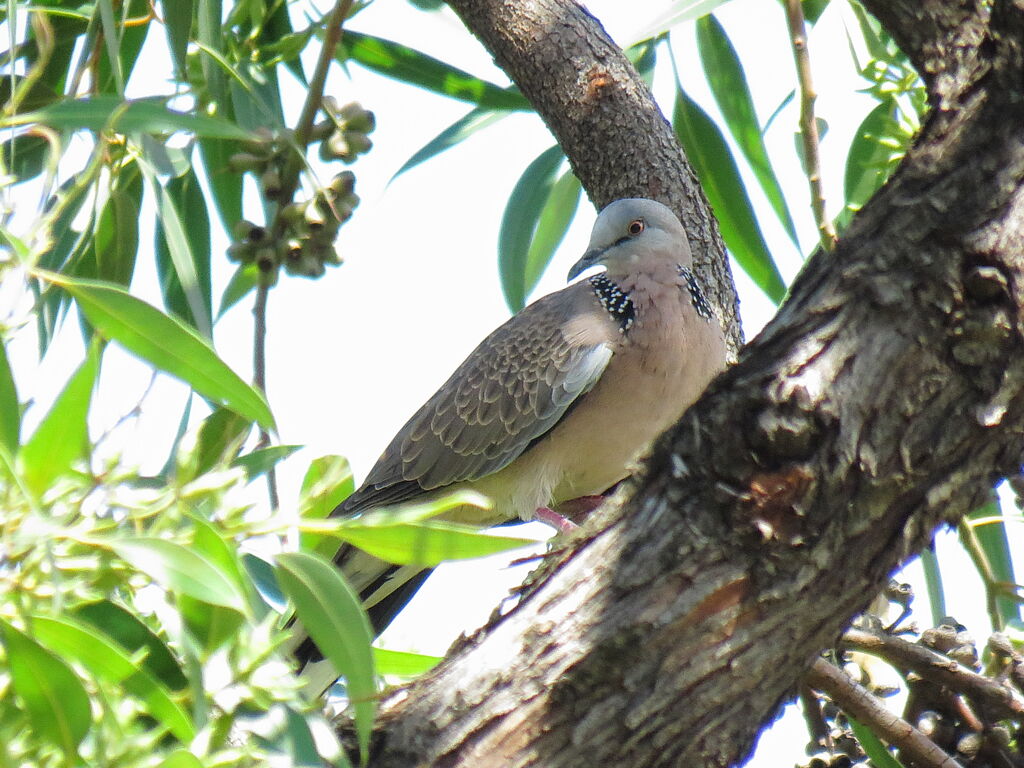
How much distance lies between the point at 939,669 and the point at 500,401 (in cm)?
149

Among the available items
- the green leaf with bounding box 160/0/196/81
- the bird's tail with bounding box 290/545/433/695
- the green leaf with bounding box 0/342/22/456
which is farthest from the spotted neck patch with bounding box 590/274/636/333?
the green leaf with bounding box 0/342/22/456

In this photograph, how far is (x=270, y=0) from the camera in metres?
2.97

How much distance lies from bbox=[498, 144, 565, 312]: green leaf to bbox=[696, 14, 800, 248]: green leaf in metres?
0.46

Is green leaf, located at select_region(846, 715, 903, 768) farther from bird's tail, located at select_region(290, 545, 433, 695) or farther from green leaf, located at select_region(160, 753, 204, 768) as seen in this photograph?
green leaf, located at select_region(160, 753, 204, 768)

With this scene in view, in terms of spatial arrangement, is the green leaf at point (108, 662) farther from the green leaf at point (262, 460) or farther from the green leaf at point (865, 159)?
the green leaf at point (865, 159)

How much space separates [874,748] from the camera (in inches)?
86.2

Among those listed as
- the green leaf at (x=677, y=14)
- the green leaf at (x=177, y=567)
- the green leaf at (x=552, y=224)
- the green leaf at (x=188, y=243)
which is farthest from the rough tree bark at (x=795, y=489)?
the green leaf at (x=552, y=224)

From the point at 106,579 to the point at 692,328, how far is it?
88.8 inches

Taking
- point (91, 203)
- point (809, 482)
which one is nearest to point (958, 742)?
point (809, 482)

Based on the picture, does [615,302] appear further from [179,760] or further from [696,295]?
[179,760]

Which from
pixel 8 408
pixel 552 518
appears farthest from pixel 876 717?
pixel 8 408

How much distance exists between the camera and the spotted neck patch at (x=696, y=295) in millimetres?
3264

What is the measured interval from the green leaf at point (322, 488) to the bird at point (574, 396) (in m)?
0.73

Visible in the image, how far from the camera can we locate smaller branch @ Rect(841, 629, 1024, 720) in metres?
2.06
